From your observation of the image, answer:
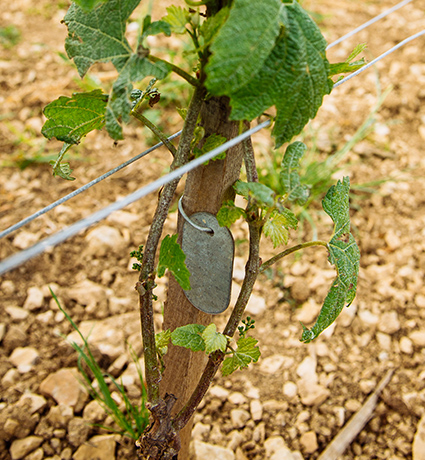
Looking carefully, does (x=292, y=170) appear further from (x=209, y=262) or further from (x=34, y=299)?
(x=34, y=299)

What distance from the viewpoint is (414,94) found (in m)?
2.87

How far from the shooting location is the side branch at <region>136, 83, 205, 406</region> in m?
0.78

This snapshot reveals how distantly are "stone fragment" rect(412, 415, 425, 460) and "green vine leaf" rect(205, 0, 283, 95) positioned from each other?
4.52 feet

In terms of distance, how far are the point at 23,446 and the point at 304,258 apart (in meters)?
1.34

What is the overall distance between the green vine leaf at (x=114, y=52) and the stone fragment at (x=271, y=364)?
128 centimetres

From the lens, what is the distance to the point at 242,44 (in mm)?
608

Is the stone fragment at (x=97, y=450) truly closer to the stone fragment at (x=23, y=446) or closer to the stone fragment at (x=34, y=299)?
the stone fragment at (x=23, y=446)

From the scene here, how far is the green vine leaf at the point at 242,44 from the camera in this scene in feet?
1.98

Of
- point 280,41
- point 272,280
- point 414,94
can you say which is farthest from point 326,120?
point 280,41

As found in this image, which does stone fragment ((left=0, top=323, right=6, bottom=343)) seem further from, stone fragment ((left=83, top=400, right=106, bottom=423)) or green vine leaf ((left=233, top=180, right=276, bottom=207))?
green vine leaf ((left=233, top=180, right=276, bottom=207))

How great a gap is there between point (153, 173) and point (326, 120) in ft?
3.60

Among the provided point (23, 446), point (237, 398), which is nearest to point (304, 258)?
point (237, 398)

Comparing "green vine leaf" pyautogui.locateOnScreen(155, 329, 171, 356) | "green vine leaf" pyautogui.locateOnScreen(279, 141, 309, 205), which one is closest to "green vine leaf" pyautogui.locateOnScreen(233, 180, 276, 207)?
"green vine leaf" pyautogui.locateOnScreen(279, 141, 309, 205)

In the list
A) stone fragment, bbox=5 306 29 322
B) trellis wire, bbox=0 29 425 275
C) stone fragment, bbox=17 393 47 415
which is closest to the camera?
trellis wire, bbox=0 29 425 275
